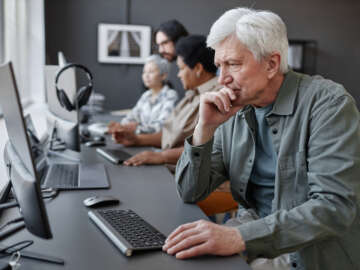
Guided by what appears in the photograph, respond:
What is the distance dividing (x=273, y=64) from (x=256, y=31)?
0.42 ft

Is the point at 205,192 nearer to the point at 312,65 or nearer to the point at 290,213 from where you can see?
the point at 290,213

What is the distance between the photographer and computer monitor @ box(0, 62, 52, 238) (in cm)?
85

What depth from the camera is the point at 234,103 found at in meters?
1.42

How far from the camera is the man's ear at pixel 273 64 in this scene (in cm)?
134

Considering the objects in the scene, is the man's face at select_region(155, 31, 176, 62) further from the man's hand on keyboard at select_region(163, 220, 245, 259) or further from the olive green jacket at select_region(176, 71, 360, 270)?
the man's hand on keyboard at select_region(163, 220, 245, 259)

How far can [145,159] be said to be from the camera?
208cm

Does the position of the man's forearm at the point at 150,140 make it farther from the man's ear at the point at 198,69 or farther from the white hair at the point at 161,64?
the white hair at the point at 161,64

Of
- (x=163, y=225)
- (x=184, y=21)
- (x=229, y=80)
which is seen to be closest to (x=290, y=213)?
(x=163, y=225)

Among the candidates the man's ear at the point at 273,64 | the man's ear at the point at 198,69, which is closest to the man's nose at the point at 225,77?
the man's ear at the point at 273,64

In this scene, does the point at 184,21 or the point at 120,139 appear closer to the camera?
the point at 120,139

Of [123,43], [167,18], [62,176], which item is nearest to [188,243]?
[62,176]

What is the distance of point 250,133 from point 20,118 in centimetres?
86

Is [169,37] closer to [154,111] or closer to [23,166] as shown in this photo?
[154,111]

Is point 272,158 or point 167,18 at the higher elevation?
point 167,18
